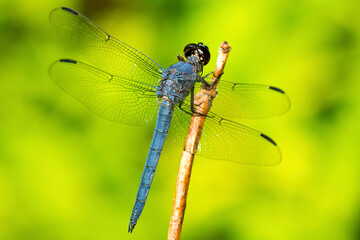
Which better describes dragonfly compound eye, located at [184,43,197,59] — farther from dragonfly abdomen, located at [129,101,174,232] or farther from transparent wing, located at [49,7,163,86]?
dragonfly abdomen, located at [129,101,174,232]

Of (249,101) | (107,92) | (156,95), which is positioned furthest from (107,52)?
(249,101)

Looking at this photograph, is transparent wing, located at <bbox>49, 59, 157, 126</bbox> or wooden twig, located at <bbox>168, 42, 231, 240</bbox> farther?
transparent wing, located at <bbox>49, 59, 157, 126</bbox>

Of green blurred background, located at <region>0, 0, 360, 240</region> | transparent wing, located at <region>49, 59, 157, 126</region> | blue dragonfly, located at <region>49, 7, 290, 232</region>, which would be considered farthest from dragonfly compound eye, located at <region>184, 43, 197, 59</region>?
transparent wing, located at <region>49, 59, 157, 126</region>

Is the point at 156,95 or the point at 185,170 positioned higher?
the point at 156,95

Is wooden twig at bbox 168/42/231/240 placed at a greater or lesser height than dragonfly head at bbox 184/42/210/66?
lesser

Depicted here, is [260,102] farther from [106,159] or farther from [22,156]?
[22,156]

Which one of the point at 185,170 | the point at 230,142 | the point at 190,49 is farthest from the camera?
the point at 190,49

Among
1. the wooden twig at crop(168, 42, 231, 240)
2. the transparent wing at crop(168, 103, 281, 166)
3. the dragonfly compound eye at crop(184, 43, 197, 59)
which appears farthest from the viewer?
the dragonfly compound eye at crop(184, 43, 197, 59)

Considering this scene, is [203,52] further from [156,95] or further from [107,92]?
[107,92]
